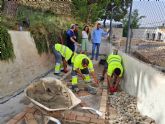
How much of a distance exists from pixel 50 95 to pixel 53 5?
12.4 metres

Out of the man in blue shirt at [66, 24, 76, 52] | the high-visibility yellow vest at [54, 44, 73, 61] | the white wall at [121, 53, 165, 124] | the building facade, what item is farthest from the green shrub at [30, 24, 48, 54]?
the white wall at [121, 53, 165, 124]

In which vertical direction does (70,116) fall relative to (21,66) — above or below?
below

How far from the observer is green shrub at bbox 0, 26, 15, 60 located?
7551 millimetres

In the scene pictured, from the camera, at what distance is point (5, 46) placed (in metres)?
7.72

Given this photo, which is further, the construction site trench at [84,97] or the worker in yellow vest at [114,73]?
the worker in yellow vest at [114,73]

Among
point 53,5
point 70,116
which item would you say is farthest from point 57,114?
point 53,5

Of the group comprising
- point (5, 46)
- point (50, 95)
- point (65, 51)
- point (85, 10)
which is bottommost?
point (50, 95)

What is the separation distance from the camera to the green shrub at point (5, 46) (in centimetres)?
755

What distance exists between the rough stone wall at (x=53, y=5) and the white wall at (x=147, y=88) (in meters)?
8.54

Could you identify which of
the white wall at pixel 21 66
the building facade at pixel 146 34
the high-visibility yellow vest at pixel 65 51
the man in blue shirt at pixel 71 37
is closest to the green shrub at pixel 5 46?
the white wall at pixel 21 66

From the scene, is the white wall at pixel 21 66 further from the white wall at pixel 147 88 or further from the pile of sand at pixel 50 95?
the white wall at pixel 147 88

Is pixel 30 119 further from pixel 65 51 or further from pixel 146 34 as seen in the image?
pixel 146 34

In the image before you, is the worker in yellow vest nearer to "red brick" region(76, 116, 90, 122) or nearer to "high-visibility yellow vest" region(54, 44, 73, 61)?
"high-visibility yellow vest" region(54, 44, 73, 61)

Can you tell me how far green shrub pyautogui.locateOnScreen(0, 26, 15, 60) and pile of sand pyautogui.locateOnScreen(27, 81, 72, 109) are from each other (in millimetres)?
2301
